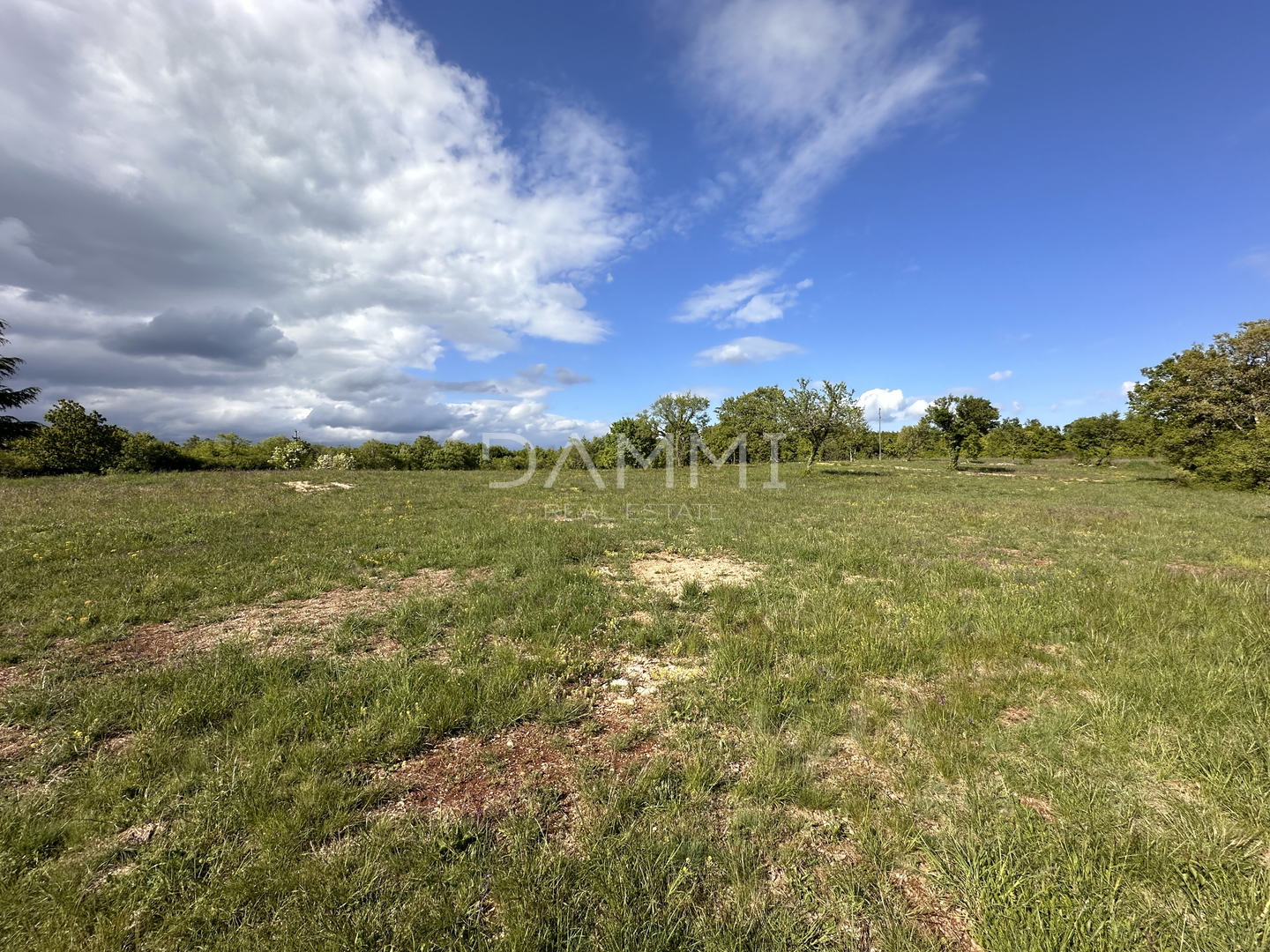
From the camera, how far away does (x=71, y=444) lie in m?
37.4

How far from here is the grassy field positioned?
2.88 meters

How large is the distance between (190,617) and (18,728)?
3.19 meters

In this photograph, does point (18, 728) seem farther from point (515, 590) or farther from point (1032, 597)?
point (1032, 597)

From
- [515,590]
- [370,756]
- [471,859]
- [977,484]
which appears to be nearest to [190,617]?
[515,590]

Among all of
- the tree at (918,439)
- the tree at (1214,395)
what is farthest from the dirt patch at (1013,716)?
the tree at (918,439)

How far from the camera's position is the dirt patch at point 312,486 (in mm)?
25078

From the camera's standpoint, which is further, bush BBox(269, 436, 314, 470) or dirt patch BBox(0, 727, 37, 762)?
bush BBox(269, 436, 314, 470)

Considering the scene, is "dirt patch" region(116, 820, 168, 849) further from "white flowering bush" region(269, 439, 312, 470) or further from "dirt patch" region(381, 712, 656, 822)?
"white flowering bush" region(269, 439, 312, 470)

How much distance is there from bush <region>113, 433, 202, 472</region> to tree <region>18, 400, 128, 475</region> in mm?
1225

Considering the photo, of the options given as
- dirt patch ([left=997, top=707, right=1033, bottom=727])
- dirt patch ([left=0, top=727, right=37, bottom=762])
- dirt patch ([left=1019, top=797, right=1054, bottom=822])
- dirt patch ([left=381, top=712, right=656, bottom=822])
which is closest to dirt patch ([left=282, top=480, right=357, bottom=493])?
dirt patch ([left=0, top=727, right=37, bottom=762])

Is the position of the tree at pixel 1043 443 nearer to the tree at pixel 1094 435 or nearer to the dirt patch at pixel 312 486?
the tree at pixel 1094 435

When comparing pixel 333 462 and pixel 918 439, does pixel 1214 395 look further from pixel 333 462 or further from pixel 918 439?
pixel 333 462

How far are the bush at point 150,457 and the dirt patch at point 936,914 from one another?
155ft

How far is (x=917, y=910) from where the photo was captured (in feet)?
9.72
